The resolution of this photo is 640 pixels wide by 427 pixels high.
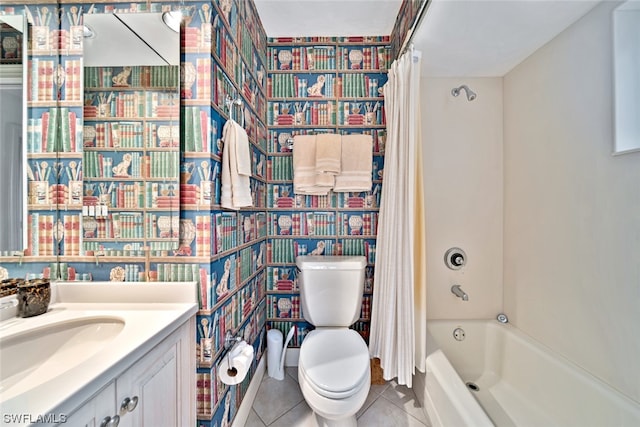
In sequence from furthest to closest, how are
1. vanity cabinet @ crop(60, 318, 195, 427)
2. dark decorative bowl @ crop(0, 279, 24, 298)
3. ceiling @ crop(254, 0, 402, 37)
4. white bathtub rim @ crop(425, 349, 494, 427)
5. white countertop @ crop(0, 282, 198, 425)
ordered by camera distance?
1. ceiling @ crop(254, 0, 402, 37)
2. white bathtub rim @ crop(425, 349, 494, 427)
3. dark decorative bowl @ crop(0, 279, 24, 298)
4. vanity cabinet @ crop(60, 318, 195, 427)
5. white countertop @ crop(0, 282, 198, 425)

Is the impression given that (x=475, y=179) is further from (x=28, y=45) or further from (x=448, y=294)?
(x=28, y=45)

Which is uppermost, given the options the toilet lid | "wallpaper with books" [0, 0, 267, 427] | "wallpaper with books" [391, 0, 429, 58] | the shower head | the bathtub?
"wallpaper with books" [391, 0, 429, 58]

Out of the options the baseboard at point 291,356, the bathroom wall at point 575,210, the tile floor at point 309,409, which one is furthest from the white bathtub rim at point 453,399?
the baseboard at point 291,356

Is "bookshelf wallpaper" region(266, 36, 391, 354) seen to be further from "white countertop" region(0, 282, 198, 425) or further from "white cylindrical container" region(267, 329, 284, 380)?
"white countertop" region(0, 282, 198, 425)

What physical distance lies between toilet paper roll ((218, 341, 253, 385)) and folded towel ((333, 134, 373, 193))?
3.86 feet

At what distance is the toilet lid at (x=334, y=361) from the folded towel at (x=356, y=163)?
97 centimetres

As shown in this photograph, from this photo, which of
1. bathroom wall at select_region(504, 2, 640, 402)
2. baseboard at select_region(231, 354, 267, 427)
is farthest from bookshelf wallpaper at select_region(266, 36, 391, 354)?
bathroom wall at select_region(504, 2, 640, 402)

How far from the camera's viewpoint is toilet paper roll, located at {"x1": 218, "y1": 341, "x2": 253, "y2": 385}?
115 centimetres

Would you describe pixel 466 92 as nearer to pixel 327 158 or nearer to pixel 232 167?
pixel 327 158

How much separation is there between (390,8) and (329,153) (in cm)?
99

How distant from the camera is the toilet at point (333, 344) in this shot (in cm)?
120

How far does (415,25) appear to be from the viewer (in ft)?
4.60

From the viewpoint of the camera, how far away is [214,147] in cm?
114

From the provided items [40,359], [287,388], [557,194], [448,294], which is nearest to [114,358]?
[40,359]
